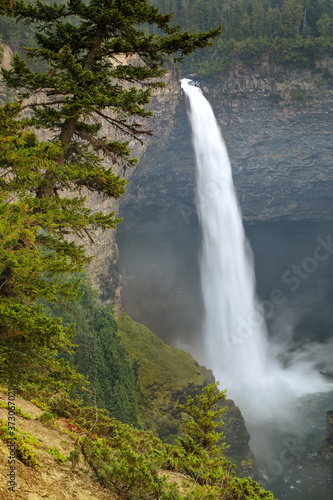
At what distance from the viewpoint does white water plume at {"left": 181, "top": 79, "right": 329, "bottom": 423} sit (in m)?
43.2

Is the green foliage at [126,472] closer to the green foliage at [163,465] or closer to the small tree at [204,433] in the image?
the green foliage at [163,465]

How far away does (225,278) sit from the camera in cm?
4641

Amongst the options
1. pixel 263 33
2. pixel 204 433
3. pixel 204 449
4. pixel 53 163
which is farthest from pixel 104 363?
pixel 263 33

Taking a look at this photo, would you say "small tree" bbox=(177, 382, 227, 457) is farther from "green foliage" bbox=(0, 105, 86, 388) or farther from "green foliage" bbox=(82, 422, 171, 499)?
"green foliage" bbox=(0, 105, 86, 388)

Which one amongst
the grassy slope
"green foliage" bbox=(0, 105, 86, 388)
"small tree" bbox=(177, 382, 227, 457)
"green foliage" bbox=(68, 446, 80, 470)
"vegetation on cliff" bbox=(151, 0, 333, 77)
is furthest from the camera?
"vegetation on cliff" bbox=(151, 0, 333, 77)

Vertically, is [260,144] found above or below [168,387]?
above

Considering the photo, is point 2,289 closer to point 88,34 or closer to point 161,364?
point 88,34

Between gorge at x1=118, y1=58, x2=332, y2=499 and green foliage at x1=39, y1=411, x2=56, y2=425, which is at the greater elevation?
gorge at x1=118, y1=58, x2=332, y2=499

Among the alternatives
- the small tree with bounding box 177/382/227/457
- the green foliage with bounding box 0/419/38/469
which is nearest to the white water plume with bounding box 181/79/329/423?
the small tree with bounding box 177/382/227/457

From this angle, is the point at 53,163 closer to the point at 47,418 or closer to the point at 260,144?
the point at 47,418

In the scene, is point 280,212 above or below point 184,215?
above

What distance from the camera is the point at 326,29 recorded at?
139 ft

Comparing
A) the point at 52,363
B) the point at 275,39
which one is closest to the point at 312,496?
the point at 52,363

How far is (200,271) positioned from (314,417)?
21.9 metres
